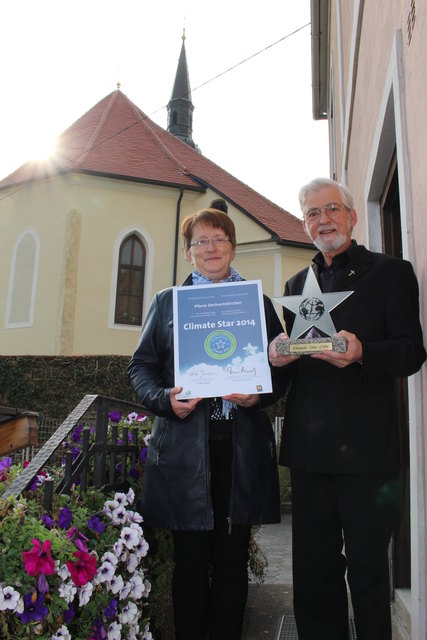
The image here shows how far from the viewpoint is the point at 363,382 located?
2.21 meters

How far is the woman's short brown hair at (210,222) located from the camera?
2672 mm

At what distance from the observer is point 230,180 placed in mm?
22391

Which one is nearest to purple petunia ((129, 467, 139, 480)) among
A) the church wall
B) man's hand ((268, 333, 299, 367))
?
man's hand ((268, 333, 299, 367))

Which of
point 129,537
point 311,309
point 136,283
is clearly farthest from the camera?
point 136,283

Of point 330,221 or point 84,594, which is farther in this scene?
point 330,221

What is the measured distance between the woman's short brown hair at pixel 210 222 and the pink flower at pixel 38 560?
1.41 m

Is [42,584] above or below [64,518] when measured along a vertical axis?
below

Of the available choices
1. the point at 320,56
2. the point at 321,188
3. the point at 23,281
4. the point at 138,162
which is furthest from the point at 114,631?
the point at 138,162

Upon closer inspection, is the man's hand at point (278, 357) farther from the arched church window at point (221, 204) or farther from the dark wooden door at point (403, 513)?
the arched church window at point (221, 204)

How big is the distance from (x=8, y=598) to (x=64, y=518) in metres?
0.46

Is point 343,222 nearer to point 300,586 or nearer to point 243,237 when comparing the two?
point 300,586

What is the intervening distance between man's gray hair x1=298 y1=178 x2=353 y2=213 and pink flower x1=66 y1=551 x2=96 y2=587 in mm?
1636
